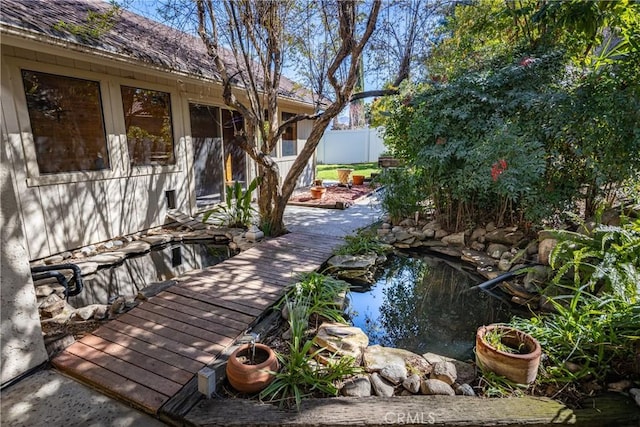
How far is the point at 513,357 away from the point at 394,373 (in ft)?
2.50

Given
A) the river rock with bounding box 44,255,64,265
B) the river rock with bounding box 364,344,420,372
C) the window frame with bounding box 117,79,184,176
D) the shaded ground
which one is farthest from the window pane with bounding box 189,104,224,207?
the river rock with bounding box 364,344,420,372

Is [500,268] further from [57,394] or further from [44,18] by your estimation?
[44,18]

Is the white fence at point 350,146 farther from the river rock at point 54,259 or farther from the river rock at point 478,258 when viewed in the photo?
the river rock at point 54,259

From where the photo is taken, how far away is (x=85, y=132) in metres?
4.65

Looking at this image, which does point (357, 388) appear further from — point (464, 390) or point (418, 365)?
point (464, 390)

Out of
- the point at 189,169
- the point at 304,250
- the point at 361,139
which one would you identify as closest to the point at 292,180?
the point at 304,250

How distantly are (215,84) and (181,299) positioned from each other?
448 cm

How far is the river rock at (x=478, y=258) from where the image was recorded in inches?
171

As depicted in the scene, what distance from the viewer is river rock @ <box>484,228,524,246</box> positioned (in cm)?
453

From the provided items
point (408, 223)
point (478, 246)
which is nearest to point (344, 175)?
point (408, 223)

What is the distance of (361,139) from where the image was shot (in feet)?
61.5

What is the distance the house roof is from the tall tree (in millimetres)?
793

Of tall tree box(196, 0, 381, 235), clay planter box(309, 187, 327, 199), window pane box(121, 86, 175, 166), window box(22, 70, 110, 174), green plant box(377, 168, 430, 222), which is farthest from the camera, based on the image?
clay planter box(309, 187, 327, 199)

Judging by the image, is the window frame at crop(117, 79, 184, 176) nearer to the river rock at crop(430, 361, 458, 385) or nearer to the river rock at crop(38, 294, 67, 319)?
the river rock at crop(38, 294, 67, 319)
